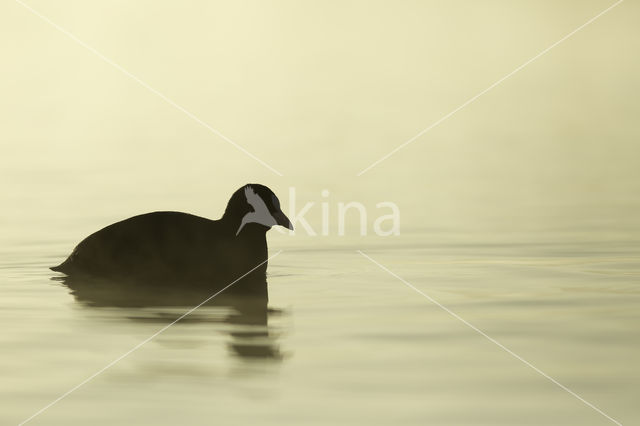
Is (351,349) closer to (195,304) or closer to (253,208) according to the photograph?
(195,304)

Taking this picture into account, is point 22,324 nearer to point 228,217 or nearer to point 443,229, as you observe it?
point 228,217

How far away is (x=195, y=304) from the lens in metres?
8.03

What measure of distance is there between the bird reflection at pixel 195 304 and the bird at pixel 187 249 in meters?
0.08

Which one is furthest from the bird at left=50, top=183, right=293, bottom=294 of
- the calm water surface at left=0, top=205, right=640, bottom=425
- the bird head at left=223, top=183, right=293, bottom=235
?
the calm water surface at left=0, top=205, right=640, bottom=425

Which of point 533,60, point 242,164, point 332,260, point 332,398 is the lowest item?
point 332,398

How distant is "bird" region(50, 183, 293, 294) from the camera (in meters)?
8.77

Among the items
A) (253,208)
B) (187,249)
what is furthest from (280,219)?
(187,249)

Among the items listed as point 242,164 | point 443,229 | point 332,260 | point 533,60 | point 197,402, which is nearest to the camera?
point 197,402

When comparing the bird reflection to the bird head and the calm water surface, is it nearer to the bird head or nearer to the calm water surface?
the calm water surface

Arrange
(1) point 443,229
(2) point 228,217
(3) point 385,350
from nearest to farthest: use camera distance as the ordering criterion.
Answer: (3) point 385,350, (2) point 228,217, (1) point 443,229

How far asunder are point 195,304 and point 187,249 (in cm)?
86

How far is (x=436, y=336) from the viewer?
6844 mm

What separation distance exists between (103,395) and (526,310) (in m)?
3.12

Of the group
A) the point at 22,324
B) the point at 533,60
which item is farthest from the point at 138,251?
the point at 533,60
